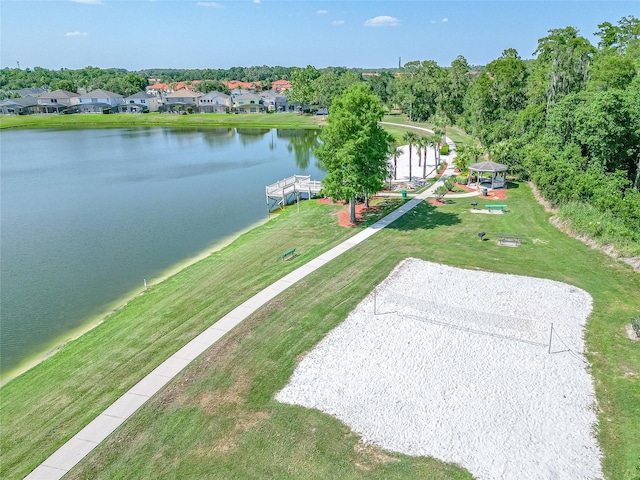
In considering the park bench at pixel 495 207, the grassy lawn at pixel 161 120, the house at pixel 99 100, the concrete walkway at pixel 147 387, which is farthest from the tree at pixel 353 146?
the house at pixel 99 100

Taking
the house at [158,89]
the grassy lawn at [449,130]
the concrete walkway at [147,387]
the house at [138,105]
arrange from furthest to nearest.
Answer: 1. the house at [158,89]
2. the house at [138,105]
3. the grassy lawn at [449,130]
4. the concrete walkway at [147,387]

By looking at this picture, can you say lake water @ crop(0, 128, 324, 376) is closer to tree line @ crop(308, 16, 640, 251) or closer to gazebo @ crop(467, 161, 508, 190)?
tree line @ crop(308, 16, 640, 251)

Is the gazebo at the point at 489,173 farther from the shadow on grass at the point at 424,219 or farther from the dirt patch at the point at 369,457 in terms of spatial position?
the dirt patch at the point at 369,457

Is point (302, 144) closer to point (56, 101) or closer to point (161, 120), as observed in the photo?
point (161, 120)

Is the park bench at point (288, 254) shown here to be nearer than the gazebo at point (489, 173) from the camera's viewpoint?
Yes

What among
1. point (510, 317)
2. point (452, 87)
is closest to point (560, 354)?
point (510, 317)

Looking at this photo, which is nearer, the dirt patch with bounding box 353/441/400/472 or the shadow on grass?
the dirt patch with bounding box 353/441/400/472

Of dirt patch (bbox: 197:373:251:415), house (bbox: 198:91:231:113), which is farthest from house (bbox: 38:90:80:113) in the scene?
dirt patch (bbox: 197:373:251:415)

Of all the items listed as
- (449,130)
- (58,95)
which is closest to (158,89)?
(58,95)
